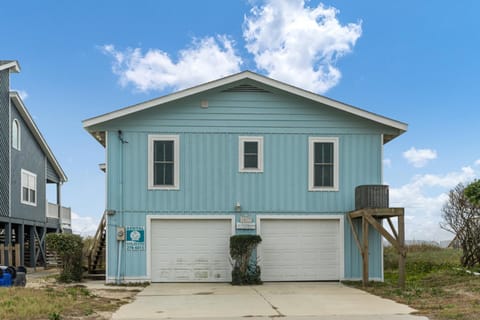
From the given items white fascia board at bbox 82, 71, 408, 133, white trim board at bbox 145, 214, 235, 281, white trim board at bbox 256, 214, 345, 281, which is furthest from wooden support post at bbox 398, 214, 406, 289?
white trim board at bbox 145, 214, 235, 281

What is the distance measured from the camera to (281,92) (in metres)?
16.1

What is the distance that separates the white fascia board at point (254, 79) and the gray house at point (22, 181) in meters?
9.22

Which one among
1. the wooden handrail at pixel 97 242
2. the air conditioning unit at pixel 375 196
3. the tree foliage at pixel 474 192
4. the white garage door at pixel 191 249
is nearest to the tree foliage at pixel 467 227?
the tree foliage at pixel 474 192

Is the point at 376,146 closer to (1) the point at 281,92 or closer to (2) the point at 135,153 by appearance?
(1) the point at 281,92

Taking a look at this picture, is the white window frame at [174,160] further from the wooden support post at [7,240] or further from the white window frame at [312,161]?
the wooden support post at [7,240]

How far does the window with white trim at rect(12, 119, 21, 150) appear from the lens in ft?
79.3

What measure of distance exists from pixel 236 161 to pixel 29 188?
14089 millimetres

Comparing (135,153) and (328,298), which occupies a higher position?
(135,153)

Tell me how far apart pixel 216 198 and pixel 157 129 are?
8.30ft

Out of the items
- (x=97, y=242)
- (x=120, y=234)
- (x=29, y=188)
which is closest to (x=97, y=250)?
(x=97, y=242)

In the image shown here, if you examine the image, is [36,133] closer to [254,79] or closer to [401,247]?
[254,79]

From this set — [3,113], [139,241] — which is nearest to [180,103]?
[139,241]

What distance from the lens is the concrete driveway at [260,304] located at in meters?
10.1

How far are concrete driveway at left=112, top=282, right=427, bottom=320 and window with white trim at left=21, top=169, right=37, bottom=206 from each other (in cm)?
1304
